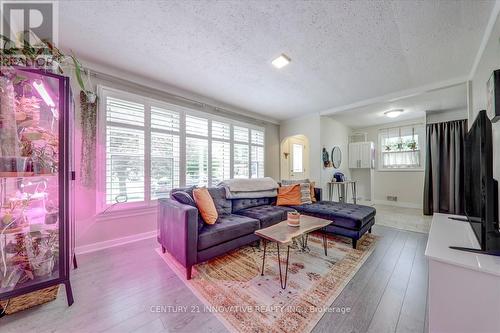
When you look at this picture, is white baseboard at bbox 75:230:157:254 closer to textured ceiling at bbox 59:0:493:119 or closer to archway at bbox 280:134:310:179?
textured ceiling at bbox 59:0:493:119

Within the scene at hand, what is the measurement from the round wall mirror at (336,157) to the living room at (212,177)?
153 centimetres

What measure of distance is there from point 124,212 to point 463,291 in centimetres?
354

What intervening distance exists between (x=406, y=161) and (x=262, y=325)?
239 inches

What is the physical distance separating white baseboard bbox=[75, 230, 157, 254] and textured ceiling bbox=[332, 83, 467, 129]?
15.3 ft

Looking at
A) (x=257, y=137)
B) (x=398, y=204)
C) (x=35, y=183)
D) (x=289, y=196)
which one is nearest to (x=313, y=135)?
(x=257, y=137)

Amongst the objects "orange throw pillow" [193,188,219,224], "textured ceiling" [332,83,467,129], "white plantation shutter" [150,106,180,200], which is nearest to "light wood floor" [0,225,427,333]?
"orange throw pillow" [193,188,219,224]

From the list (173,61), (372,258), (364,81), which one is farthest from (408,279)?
(173,61)

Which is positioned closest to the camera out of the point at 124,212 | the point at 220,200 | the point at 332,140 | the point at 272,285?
the point at 272,285

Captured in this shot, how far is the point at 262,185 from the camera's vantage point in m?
3.54

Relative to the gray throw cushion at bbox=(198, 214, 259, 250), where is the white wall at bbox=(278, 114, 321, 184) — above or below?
above

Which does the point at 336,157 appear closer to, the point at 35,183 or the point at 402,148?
the point at 402,148

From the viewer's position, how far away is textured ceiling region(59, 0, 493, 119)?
1.68 m

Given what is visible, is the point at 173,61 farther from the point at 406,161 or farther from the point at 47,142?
the point at 406,161

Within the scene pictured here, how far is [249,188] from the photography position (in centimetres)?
329
